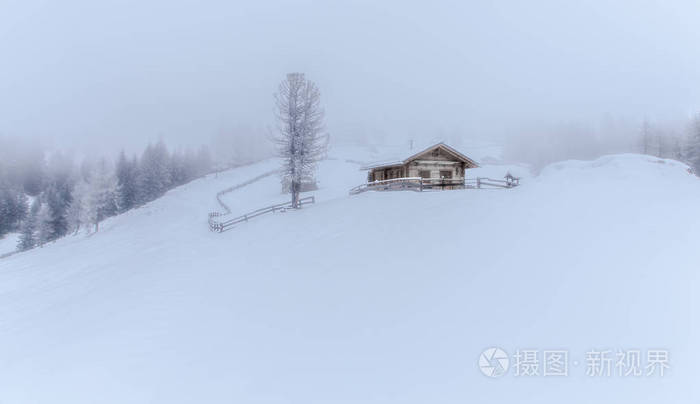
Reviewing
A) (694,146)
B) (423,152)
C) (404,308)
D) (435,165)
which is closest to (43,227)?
(423,152)

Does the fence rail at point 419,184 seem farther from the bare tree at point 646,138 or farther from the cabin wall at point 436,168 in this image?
the bare tree at point 646,138

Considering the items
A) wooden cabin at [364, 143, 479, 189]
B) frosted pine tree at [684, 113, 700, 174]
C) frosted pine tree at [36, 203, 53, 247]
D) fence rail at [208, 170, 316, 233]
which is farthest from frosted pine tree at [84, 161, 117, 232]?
frosted pine tree at [684, 113, 700, 174]

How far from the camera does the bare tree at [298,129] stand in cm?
2627

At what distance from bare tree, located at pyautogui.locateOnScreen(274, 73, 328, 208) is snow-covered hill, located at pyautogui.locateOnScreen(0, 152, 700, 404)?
975cm

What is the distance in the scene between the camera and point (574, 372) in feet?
20.1

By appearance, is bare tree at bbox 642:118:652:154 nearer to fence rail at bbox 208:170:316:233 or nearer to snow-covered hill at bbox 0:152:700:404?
snow-covered hill at bbox 0:152:700:404

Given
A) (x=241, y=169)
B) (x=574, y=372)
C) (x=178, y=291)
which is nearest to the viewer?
(x=574, y=372)

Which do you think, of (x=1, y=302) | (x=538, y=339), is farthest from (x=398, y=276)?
(x=1, y=302)

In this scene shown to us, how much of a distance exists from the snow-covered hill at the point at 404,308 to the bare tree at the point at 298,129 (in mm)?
9749

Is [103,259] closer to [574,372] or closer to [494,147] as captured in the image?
[574,372]

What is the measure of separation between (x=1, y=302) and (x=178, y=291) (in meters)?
11.7

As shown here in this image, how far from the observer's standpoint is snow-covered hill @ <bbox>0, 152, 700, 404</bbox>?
6.57 metres

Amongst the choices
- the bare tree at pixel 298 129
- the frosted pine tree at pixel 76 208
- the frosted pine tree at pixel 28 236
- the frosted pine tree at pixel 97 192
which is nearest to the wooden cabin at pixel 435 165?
the bare tree at pixel 298 129

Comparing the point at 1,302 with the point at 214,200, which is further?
→ the point at 214,200
